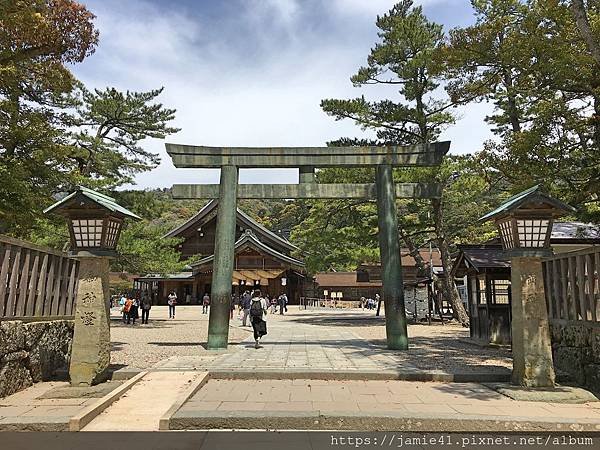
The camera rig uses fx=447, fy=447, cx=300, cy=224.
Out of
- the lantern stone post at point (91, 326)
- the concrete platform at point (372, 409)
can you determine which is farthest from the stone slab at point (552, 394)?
the lantern stone post at point (91, 326)

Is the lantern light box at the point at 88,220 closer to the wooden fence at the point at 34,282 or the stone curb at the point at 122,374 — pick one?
the wooden fence at the point at 34,282

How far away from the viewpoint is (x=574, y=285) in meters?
7.65

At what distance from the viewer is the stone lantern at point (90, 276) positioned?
7137 millimetres

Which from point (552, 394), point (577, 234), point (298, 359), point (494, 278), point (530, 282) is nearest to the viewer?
point (552, 394)

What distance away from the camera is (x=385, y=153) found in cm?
1188

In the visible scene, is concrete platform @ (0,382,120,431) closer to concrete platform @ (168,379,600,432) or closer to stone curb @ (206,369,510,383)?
concrete platform @ (168,379,600,432)

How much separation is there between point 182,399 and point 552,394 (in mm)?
5299

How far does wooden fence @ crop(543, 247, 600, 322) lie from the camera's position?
714cm

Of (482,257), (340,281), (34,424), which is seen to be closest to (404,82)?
(482,257)

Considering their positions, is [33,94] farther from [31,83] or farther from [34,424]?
[34,424]

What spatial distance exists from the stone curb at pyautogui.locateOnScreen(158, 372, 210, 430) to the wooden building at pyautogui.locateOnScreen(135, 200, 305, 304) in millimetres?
29086

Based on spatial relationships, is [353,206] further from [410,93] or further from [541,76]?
[541,76]

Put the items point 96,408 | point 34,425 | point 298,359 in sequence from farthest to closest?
point 298,359 → point 96,408 → point 34,425

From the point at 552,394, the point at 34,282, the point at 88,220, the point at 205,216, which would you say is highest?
the point at 205,216
